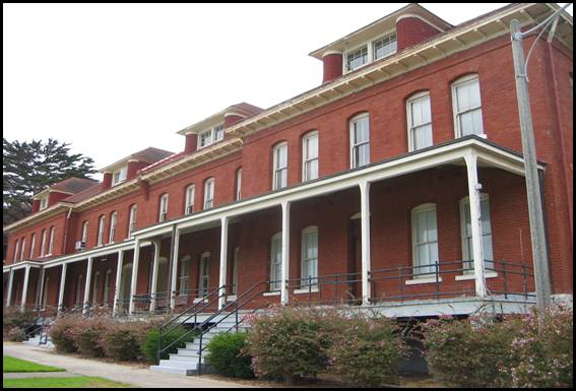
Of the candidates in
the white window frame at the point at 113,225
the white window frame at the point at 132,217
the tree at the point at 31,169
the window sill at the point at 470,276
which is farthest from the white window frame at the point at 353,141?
the tree at the point at 31,169

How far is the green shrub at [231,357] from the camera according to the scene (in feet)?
45.4

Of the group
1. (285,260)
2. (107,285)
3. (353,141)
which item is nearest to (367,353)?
(285,260)

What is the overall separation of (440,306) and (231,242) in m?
13.7

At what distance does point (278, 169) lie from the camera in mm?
22797

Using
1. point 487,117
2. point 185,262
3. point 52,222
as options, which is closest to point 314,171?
point 487,117

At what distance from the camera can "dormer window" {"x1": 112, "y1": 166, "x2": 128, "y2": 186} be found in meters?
38.2

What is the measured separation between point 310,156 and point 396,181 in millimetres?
4529

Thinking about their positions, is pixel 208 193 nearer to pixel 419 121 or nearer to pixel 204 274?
pixel 204 274

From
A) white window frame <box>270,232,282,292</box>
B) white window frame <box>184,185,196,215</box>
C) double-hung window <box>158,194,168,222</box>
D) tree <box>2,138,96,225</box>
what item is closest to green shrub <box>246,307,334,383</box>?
white window frame <box>270,232,282,292</box>

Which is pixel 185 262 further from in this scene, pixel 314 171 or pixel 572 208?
pixel 572 208

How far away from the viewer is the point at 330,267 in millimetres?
19609

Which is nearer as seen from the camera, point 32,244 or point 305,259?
point 305,259

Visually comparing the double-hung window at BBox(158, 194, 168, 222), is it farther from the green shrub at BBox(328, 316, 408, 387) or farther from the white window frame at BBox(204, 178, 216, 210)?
the green shrub at BBox(328, 316, 408, 387)

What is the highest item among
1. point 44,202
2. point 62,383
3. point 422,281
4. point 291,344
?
point 44,202
